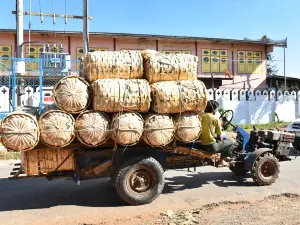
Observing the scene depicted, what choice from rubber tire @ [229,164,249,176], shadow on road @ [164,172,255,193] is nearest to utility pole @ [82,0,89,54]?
shadow on road @ [164,172,255,193]

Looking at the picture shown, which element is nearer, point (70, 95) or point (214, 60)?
point (70, 95)

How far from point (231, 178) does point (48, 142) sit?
403cm

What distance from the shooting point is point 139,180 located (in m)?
5.29

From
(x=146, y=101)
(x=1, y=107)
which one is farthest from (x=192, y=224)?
(x=1, y=107)

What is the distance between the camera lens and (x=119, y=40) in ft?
69.6

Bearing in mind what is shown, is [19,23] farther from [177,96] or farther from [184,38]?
[184,38]

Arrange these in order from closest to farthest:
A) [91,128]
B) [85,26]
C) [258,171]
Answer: [91,128] → [258,171] → [85,26]

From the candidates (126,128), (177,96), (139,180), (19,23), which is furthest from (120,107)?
(19,23)

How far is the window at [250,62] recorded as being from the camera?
23.5m

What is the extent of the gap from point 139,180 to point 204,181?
197cm

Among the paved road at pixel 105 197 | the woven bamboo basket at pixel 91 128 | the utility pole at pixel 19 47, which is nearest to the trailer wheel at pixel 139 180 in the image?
the paved road at pixel 105 197

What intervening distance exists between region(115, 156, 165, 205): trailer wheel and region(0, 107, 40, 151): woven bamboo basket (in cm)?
143

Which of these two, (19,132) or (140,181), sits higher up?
(19,132)

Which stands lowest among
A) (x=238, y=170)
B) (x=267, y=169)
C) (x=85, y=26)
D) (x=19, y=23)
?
(x=238, y=170)
